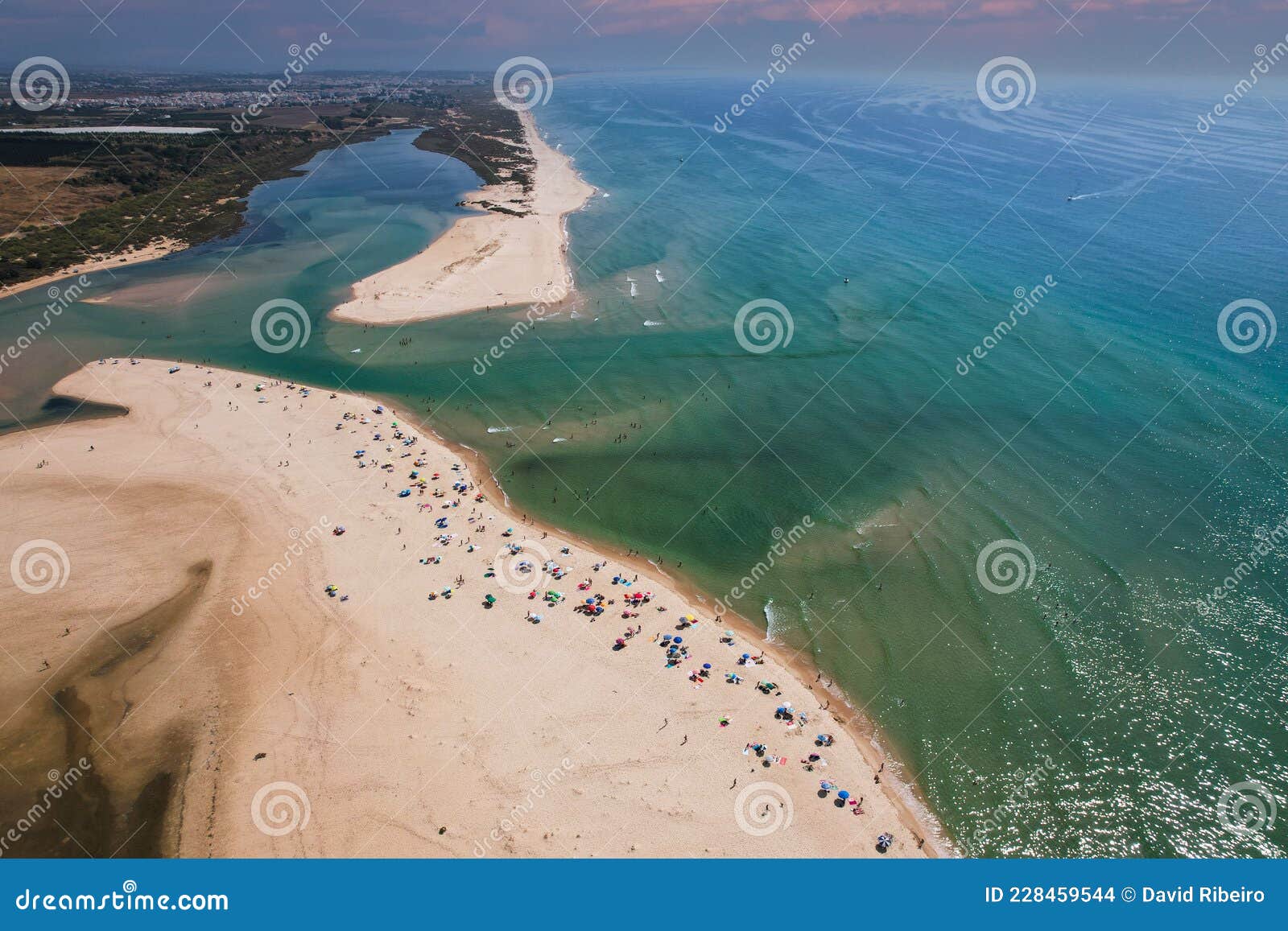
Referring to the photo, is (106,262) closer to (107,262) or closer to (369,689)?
(107,262)

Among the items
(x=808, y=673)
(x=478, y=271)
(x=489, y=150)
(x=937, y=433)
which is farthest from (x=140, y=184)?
(x=808, y=673)

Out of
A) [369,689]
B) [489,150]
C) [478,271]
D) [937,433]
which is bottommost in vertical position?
[369,689]

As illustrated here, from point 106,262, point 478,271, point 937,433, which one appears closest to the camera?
point 937,433

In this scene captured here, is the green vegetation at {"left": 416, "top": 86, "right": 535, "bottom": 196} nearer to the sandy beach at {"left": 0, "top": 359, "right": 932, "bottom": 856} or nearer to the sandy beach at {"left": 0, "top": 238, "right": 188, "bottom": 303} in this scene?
the sandy beach at {"left": 0, "top": 238, "right": 188, "bottom": 303}

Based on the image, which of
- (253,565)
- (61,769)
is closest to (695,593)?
(253,565)

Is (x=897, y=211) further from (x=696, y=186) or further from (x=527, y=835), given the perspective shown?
(x=527, y=835)

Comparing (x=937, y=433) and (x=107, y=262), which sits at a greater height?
(x=107, y=262)
